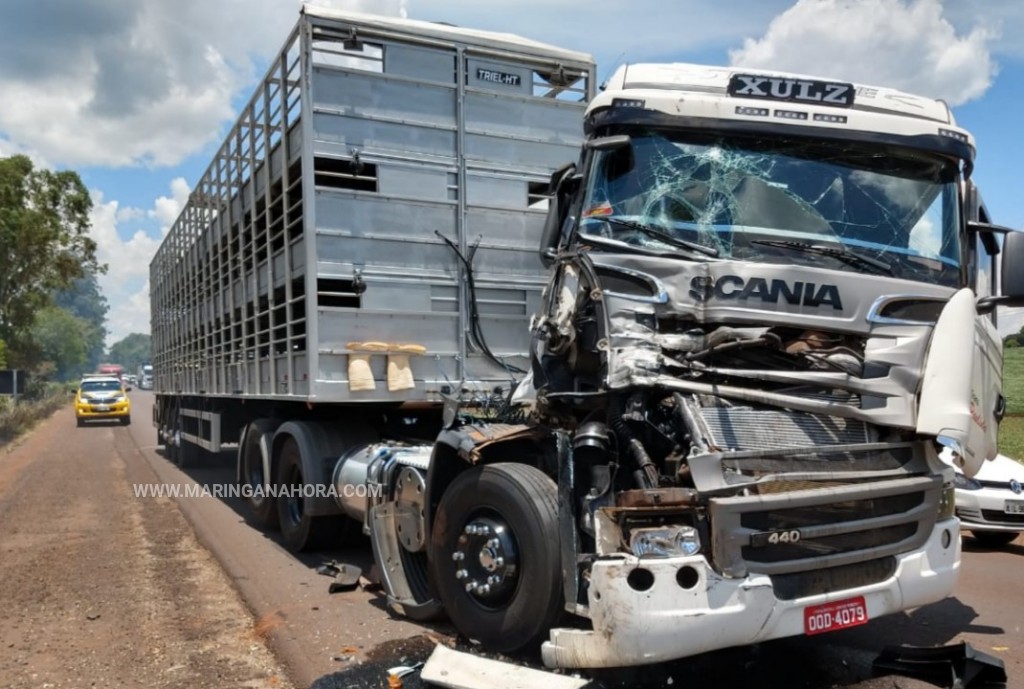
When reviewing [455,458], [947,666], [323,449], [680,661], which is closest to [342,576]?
[323,449]

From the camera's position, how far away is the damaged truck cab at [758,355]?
140 inches

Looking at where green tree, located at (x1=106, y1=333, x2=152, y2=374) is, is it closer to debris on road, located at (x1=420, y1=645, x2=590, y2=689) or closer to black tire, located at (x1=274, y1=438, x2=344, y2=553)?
black tire, located at (x1=274, y1=438, x2=344, y2=553)

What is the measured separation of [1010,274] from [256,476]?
7.07 metres

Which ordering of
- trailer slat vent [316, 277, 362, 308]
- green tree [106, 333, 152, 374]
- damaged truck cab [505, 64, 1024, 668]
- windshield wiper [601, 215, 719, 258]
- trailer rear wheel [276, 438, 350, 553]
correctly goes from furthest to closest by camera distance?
green tree [106, 333, 152, 374] → trailer rear wheel [276, 438, 350, 553] → trailer slat vent [316, 277, 362, 308] → windshield wiper [601, 215, 719, 258] → damaged truck cab [505, 64, 1024, 668]

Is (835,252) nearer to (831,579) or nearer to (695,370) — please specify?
(695,370)

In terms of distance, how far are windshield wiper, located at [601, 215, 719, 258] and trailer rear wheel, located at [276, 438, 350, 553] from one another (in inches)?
162

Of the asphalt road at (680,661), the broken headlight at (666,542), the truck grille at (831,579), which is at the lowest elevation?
the asphalt road at (680,661)

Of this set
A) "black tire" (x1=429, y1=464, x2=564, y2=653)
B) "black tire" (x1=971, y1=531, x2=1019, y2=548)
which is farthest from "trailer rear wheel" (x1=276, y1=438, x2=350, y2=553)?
"black tire" (x1=971, y1=531, x2=1019, y2=548)

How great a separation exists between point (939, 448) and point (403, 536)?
3.21 metres

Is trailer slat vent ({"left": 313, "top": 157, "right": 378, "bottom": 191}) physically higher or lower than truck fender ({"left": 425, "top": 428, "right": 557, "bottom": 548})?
higher

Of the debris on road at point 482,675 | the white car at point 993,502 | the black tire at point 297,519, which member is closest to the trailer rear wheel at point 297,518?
the black tire at point 297,519

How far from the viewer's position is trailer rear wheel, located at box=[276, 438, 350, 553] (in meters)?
7.43

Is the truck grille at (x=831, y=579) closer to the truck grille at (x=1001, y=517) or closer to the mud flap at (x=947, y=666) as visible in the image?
the mud flap at (x=947, y=666)

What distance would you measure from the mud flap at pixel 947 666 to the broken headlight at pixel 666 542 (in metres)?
1.57
